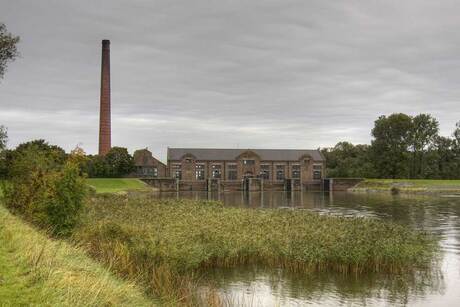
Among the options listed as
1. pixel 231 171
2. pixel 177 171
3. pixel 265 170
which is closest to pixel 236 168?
pixel 231 171

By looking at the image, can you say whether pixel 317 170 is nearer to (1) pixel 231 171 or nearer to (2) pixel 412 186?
(1) pixel 231 171

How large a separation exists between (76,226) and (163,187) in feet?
281

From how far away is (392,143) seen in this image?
115 m

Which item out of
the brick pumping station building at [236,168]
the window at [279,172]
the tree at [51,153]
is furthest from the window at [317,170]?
the tree at [51,153]

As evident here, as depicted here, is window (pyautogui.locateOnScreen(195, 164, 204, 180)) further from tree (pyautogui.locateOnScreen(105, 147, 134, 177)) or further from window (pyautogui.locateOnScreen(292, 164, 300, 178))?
window (pyautogui.locateOnScreen(292, 164, 300, 178))

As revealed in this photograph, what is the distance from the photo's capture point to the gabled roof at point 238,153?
125938 mm

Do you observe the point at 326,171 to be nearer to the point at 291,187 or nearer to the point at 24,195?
the point at 291,187

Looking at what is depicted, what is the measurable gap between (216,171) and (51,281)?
115813 millimetres

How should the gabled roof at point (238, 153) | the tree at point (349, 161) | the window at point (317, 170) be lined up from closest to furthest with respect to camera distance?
the tree at point (349, 161), the gabled roof at point (238, 153), the window at point (317, 170)

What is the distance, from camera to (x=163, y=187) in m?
110

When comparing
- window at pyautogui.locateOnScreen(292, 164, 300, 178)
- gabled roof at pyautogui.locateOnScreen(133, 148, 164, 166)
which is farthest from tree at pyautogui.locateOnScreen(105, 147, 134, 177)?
window at pyautogui.locateOnScreen(292, 164, 300, 178)

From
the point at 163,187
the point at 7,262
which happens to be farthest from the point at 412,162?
the point at 7,262

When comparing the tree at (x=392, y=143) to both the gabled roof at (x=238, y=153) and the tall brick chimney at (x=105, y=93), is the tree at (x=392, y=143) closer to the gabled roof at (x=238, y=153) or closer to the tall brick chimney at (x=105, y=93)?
the gabled roof at (x=238, y=153)

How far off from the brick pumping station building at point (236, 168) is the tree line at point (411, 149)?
15.7m
